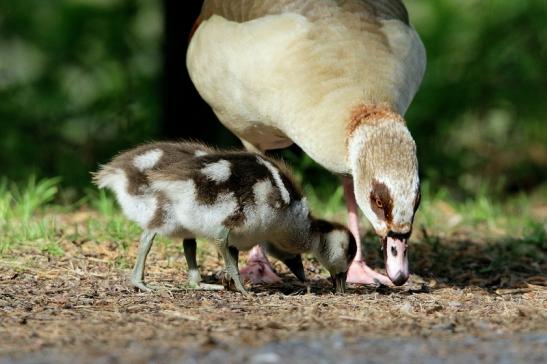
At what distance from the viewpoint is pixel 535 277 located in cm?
802

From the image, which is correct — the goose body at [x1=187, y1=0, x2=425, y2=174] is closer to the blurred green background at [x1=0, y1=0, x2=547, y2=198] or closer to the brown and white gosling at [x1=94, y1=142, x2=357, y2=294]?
the brown and white gosling at [x1=94, y1=142, x2=357, y2=294]

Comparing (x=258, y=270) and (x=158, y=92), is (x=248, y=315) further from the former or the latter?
(x=158, y=92)

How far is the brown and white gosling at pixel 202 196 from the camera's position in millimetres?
6379

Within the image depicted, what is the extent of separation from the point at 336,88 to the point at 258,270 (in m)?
1.50

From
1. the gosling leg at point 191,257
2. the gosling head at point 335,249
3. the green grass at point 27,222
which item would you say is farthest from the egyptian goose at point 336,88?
the green grass at point 27,222

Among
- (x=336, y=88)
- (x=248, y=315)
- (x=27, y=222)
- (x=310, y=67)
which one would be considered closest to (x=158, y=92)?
(x=27, y=222)

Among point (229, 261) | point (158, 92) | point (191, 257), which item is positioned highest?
point (229, 261)

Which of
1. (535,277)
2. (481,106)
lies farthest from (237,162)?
(481,106)

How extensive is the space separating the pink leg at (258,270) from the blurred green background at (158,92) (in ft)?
18.8

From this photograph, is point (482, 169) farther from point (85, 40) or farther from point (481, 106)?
point (85, 40)

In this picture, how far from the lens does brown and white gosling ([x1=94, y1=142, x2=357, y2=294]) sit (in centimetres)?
638

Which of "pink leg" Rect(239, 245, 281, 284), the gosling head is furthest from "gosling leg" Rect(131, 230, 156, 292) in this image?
the gosling head

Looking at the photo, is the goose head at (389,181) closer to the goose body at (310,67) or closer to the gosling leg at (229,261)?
the goose body at (310,67)

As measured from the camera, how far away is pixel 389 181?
6.42 metres
